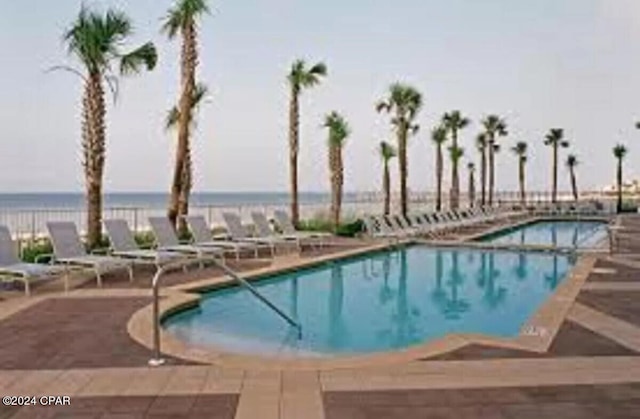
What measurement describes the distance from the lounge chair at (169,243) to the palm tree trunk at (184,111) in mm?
3507

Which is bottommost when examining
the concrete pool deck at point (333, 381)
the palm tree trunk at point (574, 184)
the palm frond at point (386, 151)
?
the concrete pool deck at point (333, 381)

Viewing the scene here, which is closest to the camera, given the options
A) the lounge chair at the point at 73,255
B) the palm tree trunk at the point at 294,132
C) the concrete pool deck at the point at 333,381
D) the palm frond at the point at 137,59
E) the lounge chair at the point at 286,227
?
the concrete pool deck at the point at 333,381

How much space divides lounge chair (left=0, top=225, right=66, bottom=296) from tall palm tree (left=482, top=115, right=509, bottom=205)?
132 ft

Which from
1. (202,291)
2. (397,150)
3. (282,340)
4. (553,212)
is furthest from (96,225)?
(553,212)

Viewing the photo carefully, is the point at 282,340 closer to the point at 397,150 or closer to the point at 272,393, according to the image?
the point at 272,393

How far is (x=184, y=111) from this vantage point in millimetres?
18078

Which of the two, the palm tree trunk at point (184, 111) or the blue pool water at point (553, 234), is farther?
the blue pool water at point (553, 234)

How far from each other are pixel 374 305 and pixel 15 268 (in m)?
5.37

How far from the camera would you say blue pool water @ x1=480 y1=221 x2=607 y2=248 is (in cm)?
2270

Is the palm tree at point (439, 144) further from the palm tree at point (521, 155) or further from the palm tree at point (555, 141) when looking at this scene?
the palm tree at point (555, 141)

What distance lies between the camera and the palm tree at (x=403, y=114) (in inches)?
1126

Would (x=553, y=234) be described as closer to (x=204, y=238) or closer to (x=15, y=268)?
(x=204, y=238)

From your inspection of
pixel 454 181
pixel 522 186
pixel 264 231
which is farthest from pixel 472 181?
pixel 264 231

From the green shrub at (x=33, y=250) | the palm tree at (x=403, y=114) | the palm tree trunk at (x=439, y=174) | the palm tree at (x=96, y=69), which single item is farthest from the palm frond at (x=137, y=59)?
the palm tree trunk at (x=439, y=174)
